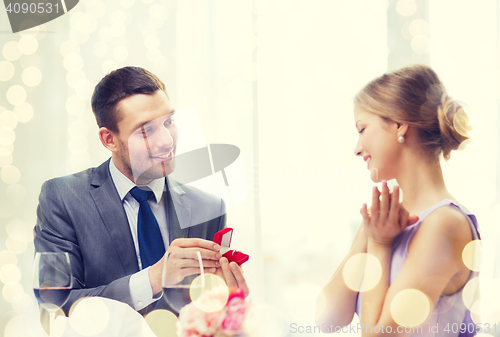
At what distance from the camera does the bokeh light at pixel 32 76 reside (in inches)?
46.8

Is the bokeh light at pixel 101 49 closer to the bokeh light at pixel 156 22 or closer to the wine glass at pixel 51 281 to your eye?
the bokeh light at pixel 156 22

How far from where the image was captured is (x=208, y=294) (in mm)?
641

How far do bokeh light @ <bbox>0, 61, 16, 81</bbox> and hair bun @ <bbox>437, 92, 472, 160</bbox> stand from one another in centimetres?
124

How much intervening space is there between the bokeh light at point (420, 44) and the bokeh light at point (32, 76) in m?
1.15

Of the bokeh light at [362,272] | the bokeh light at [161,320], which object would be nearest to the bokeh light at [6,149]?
the bokeh light at [161,320]

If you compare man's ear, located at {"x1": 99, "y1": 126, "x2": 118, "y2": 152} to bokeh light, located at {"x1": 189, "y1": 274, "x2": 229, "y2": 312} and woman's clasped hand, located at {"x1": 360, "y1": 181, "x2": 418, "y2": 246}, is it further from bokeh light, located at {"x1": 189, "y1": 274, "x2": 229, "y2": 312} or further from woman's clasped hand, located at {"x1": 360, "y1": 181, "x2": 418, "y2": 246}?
woman's clasped hand, located at {"x1": 360, "y1": 181, "x2": 418, "y2": 246}

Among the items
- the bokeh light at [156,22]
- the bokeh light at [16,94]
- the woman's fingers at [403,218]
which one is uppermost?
the bokeh light at [156,22]

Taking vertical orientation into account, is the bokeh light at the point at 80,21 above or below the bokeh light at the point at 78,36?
above

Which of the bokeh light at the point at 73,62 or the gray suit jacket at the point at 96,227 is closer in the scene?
the gray suit jacket at the point at 96,227

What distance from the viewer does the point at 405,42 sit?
111cm

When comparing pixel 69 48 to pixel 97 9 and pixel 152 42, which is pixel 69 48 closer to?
pixel 97 9

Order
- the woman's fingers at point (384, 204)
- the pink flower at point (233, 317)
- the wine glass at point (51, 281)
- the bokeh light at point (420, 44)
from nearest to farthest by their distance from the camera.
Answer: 1. the pink flower at point (233, 317)
2. the wine glass at point (51, 281)
3. the woman's fingers at point (384, 204)
4. the bokeh light at point (420, 44)

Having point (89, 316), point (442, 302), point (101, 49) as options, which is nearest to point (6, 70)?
point (101, 49)

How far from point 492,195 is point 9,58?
1.52 m
